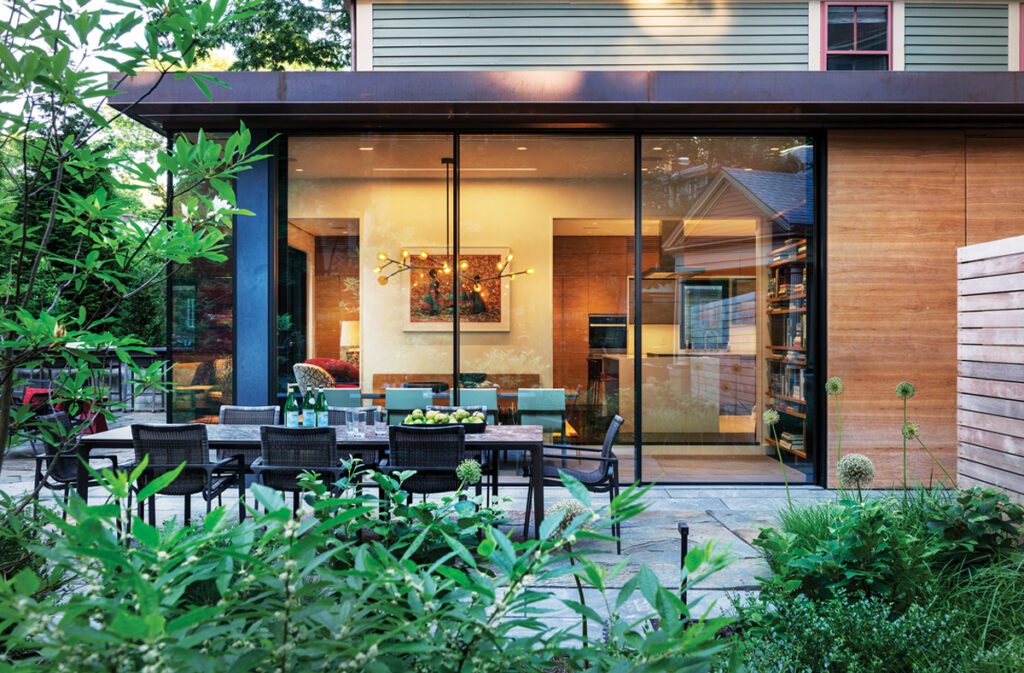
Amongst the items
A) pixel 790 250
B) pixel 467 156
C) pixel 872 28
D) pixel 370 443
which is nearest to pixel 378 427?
pixel 370 443

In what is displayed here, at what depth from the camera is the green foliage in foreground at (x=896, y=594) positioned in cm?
202

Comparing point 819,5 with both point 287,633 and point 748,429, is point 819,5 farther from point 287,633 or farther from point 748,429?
point 287,633

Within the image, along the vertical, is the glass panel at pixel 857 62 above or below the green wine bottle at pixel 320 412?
above

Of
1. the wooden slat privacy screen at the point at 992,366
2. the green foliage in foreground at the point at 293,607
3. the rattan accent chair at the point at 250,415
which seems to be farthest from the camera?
the rattan accent chair at the point at 250,415

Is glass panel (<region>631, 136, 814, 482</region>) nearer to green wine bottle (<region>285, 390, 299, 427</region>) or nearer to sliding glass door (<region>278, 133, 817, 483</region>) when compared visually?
sliding glass door (<region>278, 133, 817, 483</region>)

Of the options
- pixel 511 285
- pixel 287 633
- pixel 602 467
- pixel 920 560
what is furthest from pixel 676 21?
pixel 287 633

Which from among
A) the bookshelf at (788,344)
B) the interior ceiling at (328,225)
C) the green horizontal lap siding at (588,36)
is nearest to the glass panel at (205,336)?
the interior ceiling at (328,225)

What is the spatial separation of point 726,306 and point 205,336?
17.7 feet

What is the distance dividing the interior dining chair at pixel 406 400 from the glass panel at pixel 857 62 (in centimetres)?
544

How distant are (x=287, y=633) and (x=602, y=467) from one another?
440 cm

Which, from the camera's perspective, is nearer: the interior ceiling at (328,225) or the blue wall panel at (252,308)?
the blue wall panel at (252,308)

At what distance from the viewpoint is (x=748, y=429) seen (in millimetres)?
7195

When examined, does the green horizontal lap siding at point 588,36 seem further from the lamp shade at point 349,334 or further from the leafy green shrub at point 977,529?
the leafy green shrub at point 977,529

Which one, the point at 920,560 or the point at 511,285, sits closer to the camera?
the point at 920,560
